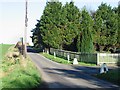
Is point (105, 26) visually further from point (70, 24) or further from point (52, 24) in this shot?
point (52, 24)

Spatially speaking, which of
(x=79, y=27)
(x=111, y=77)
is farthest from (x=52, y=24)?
(x=111, y=77)

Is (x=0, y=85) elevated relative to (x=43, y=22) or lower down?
lower down

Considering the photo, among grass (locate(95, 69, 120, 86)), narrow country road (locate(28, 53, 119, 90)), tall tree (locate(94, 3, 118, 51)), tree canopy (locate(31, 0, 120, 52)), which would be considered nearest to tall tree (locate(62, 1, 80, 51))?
tree canopy (locate(31, 0, 120, 52))

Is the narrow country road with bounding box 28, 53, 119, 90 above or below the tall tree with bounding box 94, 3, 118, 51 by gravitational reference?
below

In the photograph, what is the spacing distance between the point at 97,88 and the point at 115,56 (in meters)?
24.3

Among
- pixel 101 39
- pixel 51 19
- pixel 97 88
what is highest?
pixel 51 19

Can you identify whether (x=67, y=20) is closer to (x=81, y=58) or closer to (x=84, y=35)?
(x=84, y=35)

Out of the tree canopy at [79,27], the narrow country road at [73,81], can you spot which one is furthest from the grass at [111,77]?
the tree canopy at [79,27]

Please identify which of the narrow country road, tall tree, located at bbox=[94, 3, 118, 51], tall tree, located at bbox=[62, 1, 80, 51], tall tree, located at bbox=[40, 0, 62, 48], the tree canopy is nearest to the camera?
the narrow country road

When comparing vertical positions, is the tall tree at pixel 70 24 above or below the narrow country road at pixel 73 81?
above

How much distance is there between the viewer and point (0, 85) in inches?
671

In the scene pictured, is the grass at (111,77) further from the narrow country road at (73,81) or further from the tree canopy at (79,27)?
the tree canopy at (79,27)

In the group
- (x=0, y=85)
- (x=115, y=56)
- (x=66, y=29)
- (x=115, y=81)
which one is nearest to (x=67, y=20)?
(x=66, y=29)

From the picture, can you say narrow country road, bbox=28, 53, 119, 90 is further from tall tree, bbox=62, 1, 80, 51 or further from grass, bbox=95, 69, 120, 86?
tall tree, bbox=62, 1, 80, 51
